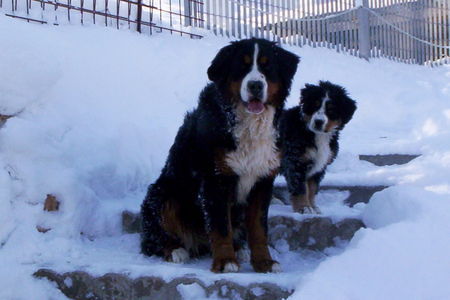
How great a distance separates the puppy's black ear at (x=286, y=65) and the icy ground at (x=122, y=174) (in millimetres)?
863

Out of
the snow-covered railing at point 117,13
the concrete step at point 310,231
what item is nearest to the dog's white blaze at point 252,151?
the concrete step at point 310,231

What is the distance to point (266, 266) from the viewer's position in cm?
294

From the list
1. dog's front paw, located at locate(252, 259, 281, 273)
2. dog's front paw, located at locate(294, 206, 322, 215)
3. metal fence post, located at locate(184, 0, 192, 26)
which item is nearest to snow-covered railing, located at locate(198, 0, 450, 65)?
metal fence post, located at locate(184, 0, 192, 26)

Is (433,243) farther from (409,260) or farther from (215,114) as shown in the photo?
(215,114)

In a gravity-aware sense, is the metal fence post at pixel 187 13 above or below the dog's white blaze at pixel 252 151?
above

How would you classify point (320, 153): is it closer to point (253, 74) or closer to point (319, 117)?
point (319, 117)

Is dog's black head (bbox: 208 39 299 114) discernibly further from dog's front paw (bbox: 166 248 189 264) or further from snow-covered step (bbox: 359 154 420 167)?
snow-covered step (bbox: 359 154 420 167)

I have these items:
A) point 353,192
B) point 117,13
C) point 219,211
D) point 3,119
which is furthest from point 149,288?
point 117,13

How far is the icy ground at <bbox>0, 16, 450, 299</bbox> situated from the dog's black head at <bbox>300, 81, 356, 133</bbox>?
0.66 m

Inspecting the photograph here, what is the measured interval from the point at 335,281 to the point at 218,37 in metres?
7.61

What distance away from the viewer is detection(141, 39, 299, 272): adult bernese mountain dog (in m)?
2.99

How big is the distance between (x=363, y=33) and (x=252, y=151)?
8.97 meters

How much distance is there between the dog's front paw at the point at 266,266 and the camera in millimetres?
2920

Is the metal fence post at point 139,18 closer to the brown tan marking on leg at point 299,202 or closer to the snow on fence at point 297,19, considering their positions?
the snow on fence at point 297,19
